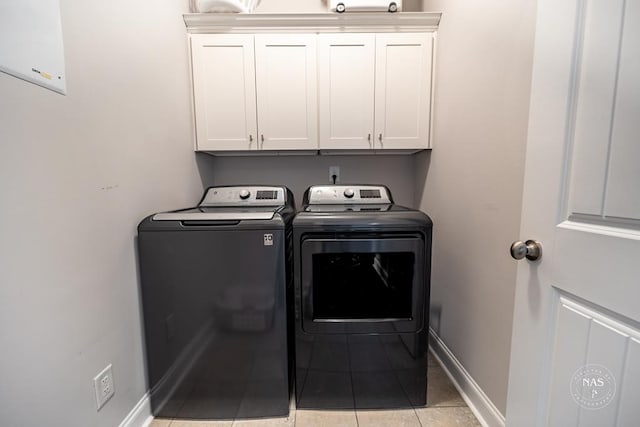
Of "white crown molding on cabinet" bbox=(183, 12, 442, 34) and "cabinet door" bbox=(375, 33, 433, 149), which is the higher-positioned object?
"white crown molding on cabinet" bbox=(183, 12, 442, 34)

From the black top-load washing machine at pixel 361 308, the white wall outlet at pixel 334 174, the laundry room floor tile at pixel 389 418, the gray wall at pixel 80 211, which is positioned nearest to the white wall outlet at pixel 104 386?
the gray wall at pixel 80 211

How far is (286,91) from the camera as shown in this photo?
5.82ft

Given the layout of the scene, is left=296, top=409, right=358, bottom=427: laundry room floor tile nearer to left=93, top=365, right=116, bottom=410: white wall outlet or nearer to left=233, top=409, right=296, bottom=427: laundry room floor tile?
left=233, top=409, right=296, bottom=427: laundry room floor tile

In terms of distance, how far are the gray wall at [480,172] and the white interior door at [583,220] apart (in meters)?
0.32

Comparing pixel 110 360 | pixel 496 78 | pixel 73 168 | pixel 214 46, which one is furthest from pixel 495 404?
pixel 214 46

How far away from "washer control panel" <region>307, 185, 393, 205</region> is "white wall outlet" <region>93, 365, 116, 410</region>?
1223mm

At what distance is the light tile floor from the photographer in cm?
126

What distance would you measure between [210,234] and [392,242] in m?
0.81

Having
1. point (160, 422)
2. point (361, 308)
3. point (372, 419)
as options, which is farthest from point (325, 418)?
point (160, 422)

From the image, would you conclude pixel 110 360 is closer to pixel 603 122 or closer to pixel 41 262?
pixel 41 262

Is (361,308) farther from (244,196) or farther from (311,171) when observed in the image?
(311,171)

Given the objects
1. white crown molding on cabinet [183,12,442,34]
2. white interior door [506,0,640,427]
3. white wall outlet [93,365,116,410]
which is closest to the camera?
white interior door [506,0,640,427]

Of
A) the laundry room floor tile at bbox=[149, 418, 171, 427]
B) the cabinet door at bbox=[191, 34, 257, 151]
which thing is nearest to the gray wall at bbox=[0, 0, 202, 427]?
the laundry room floor tile at bbox=[149, 418, 171, 427]

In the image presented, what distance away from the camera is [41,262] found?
79 cm
